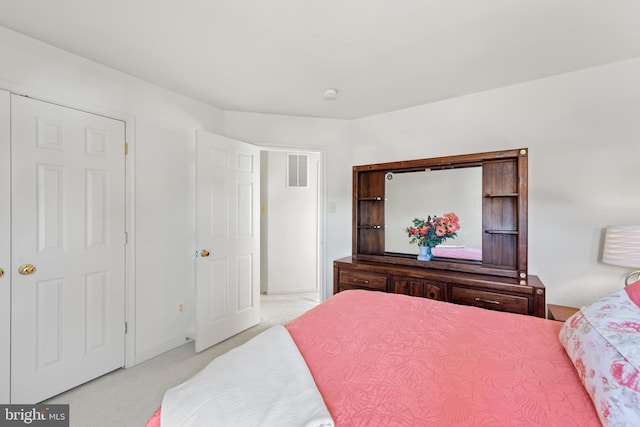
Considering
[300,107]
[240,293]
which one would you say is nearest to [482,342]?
[240,293]

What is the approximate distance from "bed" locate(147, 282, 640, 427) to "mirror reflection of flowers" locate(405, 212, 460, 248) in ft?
3.96

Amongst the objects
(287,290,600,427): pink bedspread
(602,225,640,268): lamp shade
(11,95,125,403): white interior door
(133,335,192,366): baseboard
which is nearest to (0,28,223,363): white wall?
(133,335,192,366): baseboard

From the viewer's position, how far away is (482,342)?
1223 millimetres

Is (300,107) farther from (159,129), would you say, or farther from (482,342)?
(482,342)

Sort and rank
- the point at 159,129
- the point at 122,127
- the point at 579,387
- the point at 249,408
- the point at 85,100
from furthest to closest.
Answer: the point at 159,129 < the point at 122,127 < the point at 85,100 < the point at 579,387 < the point at 249,408

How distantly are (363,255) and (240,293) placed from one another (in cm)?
141

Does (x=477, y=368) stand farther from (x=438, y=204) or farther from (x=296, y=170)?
(x=296, y=170)

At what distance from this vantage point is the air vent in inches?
169

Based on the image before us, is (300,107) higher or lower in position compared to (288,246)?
higher

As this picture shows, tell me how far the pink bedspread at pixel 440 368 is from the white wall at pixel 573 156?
1127mm

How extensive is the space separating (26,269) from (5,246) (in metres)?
0.18

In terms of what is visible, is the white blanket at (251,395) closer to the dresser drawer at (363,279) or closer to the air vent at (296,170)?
the dresser drawer at (363,279)

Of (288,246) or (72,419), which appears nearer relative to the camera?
(72,419)

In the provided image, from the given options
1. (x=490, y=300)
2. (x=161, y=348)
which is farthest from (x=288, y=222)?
(x=490, y=300)
